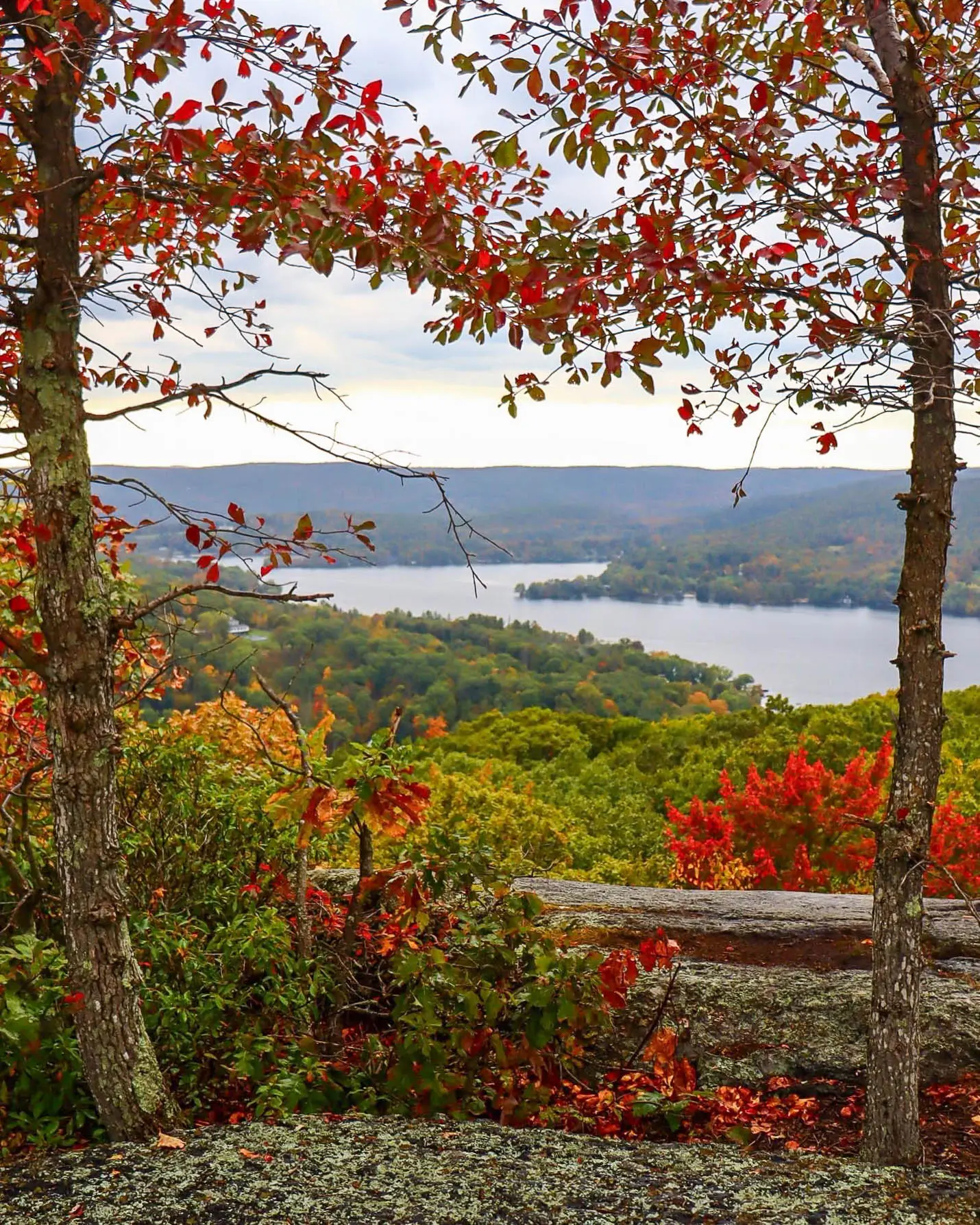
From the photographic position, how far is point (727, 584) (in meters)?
50.8

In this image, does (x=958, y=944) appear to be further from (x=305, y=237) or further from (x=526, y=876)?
(x=305, y=237)

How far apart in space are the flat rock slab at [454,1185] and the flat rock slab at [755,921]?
117 cm

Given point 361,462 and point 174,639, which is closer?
point 361,462

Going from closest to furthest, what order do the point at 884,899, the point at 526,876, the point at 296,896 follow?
the point at 884,899
the point at 296,896
the point at 526,876

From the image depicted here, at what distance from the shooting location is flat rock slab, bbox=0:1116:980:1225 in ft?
7.49

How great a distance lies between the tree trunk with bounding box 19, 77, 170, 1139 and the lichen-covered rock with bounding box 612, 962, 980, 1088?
1.96 m

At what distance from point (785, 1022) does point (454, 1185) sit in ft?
5.81

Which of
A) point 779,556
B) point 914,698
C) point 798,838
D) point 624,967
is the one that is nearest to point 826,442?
point 914,698

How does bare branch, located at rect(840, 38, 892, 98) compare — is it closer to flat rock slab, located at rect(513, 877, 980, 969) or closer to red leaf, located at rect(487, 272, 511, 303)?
red leaf, located at rect(487, 272, 511, 303)

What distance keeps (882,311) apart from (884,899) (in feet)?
6.36

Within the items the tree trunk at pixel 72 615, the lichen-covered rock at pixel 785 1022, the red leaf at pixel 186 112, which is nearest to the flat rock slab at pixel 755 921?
the lichen-covered rock at pixel 785 1022

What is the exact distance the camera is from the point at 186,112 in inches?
81.9

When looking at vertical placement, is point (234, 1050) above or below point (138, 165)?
below

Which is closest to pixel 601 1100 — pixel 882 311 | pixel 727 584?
pixel 882 311
